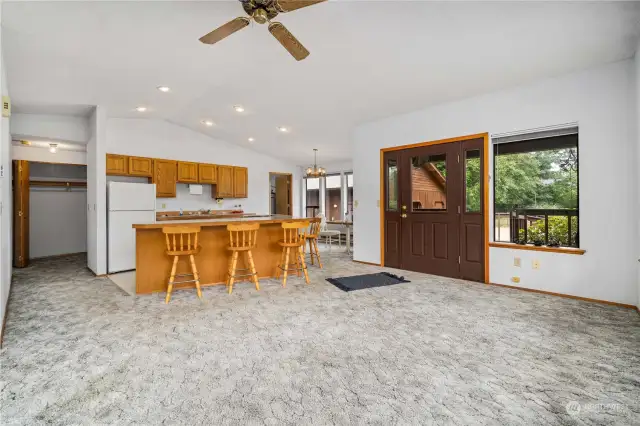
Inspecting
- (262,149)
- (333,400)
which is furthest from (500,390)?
(262,149)

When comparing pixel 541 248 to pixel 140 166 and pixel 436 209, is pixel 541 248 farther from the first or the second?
pixel 140 166

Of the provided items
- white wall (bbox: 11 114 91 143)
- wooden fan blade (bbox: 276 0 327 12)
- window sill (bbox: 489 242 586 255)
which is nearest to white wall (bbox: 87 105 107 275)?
white wall (bbox: 11 114 91 143)

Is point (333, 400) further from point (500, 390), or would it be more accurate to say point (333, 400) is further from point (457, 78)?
point (457, 78)

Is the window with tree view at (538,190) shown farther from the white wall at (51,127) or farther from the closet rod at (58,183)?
the closet rod at (58,183)

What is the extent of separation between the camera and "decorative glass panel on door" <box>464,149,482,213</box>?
4.50 metres

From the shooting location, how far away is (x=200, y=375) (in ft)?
6.70

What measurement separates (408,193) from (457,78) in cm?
190

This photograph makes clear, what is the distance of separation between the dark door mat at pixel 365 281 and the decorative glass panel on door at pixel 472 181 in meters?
1.43

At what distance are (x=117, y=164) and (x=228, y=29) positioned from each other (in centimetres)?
472

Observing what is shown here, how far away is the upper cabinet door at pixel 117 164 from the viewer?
5906 mm

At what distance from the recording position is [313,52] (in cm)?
351

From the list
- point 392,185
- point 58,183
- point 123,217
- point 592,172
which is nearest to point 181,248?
point 123,217

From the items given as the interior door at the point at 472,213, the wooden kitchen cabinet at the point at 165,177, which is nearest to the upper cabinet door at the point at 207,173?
the wooden kitchen cabinet at the point at 165,177

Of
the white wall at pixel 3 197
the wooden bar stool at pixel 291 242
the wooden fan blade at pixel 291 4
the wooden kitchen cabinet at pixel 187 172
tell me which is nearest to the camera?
the wooden fan blade at pixel 291 4
